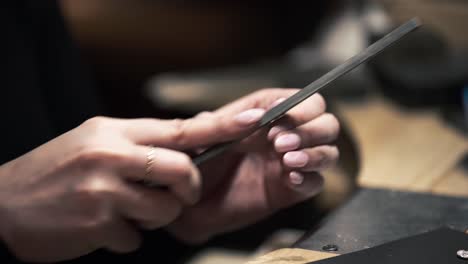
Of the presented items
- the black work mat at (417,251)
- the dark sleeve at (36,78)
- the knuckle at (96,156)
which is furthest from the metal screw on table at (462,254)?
the dark sleeve at (36,78)

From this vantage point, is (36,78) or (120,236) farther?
(36,78)

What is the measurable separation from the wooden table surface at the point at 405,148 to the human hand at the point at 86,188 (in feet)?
0.87

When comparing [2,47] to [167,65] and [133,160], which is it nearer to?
[133,160]

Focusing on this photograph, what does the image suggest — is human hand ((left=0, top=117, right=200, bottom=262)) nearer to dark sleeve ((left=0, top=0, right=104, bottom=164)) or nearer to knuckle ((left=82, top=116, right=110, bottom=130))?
knuckle ((left=82, top=116, right=110, bottom=130))

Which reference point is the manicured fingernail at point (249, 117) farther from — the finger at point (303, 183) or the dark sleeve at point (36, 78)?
the dark sleeve at point (36, 78)

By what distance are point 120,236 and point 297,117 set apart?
177mm

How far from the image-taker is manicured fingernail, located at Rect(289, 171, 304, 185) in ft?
1.96

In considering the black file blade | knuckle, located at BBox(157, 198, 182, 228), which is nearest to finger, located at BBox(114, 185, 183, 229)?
knuckle, located at BBox(157, 198, 182, 228)

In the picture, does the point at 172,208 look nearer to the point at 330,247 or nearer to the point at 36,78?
the point at 330,247

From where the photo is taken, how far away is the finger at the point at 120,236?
57 centimetres

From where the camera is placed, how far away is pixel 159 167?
527mm

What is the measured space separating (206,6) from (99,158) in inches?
48.2

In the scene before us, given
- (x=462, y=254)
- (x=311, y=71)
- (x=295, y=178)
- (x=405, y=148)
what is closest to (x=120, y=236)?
(x=295, y=178)

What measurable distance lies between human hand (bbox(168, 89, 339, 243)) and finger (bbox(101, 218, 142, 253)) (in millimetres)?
91
